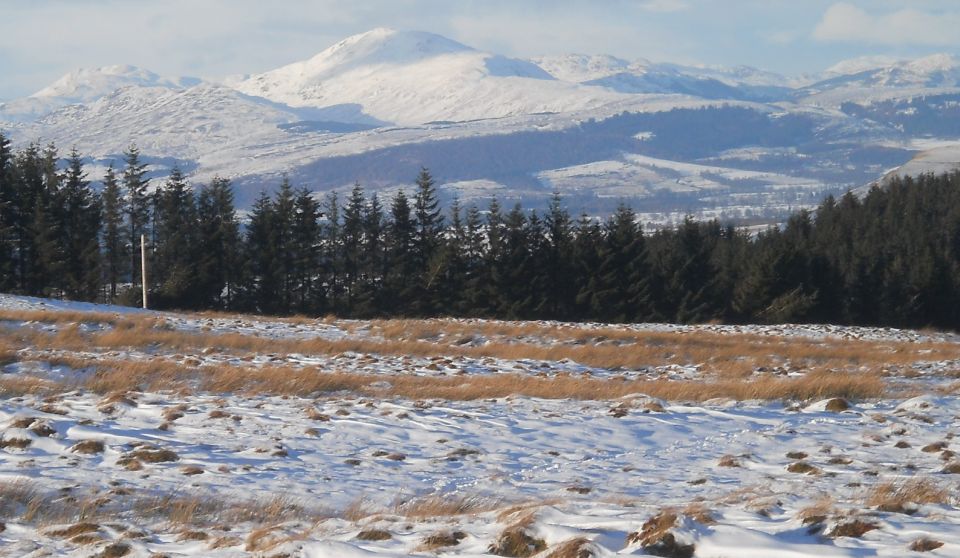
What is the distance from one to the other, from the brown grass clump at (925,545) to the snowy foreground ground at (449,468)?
2 cm

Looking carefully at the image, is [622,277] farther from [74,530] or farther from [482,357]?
[74,530]

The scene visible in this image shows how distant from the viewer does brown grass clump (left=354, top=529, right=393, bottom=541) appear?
6.61 m

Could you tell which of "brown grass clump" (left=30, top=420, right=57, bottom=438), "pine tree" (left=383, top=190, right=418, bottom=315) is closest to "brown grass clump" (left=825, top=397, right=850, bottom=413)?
"brown grass clump" (left=30, top=420, right=57, bottom=438)

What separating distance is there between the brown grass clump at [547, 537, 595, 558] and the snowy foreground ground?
0.01 meters

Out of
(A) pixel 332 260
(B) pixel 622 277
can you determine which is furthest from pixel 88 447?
(A) pixel 332 260

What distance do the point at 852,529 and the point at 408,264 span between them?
60292 mm

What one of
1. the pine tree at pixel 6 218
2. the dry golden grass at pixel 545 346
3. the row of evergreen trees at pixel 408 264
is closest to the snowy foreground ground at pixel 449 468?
the dry golden grass at pixel 545 346

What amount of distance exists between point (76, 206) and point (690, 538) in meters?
63.4

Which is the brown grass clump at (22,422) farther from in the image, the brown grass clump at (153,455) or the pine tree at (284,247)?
the pine tree at (284,247)

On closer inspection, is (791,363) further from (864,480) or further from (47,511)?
(47,511)

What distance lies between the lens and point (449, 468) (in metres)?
9.66

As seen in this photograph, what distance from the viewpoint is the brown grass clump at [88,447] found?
9.35 metres

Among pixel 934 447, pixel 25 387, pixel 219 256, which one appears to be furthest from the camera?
pixel 219 256

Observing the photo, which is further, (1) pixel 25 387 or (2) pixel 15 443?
(1) pixel 25 387
